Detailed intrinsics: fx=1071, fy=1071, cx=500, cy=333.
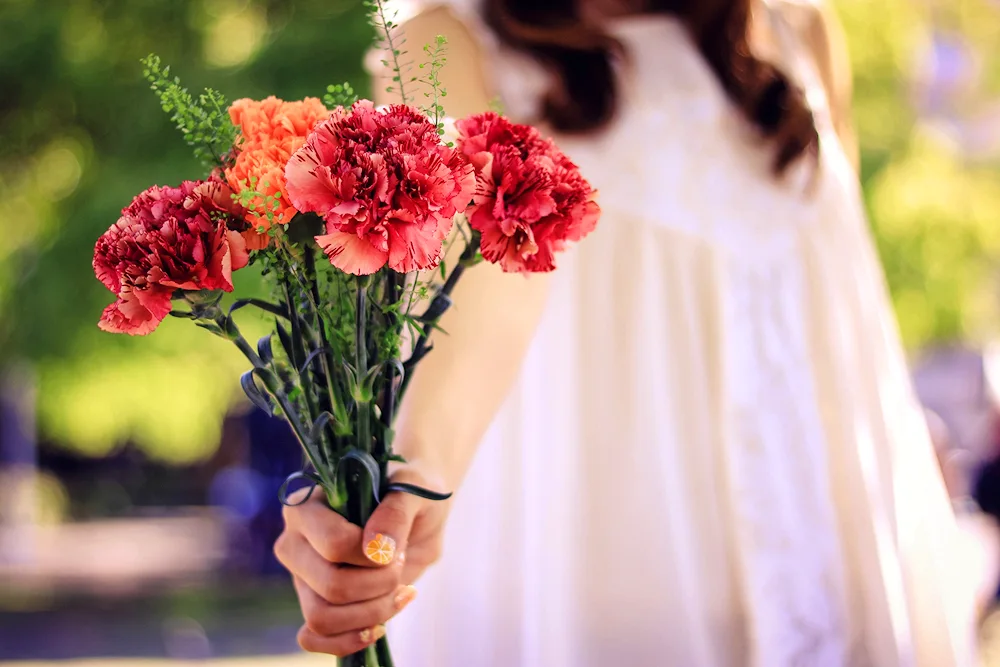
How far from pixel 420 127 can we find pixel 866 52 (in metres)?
9.19

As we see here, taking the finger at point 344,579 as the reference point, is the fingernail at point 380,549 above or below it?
above

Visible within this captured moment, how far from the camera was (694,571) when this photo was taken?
4.81 feet

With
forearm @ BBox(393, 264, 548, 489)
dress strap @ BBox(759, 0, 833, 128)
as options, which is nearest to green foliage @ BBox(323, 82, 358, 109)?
forearm @ BBox(393, 264, 548, 489)

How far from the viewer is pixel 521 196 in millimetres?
992

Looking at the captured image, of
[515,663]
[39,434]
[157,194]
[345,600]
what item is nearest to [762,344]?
[515,663]

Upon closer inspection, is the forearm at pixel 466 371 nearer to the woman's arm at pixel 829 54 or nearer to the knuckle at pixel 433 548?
the knuckle at pixel 433 548

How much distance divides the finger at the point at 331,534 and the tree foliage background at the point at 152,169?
23.1 ft

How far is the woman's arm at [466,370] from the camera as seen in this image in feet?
4.04

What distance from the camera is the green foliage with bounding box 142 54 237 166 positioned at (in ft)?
3.29

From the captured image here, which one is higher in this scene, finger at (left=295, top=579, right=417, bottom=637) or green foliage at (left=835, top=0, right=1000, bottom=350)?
finger at (left=295, top=579, right=417, bottom=637)

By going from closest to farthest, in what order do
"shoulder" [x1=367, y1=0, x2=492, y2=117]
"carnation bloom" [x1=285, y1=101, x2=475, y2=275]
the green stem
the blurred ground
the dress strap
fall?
"carnation bloom" [x1=285, y1=101, x2=475, y2=275] → the green stem → "shoulder" [x1=367, y1=0, x2=492, y2=117] → the dress strap → the blurred ground

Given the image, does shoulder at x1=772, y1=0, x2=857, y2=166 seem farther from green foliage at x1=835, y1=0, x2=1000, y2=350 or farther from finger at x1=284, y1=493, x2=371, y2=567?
green foliage at x1=835, y1=0, x2=1000, y2=350

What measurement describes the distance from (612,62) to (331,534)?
834 mm

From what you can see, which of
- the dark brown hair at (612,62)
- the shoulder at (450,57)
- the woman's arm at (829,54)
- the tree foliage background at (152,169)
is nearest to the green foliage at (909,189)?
the tree foliage background at (152,169)
